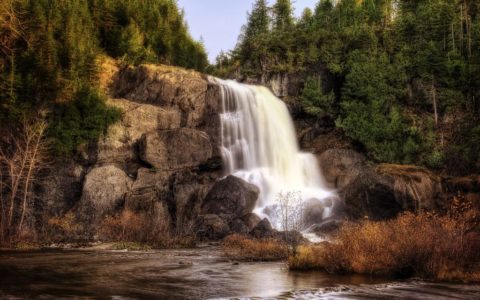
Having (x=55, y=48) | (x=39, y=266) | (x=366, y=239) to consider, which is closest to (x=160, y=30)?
(x=55, y=48)

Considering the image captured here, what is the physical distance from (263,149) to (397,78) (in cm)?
1699

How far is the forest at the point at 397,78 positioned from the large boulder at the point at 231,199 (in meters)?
14.7

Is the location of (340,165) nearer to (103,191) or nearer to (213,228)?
(213,228)

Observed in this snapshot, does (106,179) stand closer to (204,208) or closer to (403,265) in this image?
(204,208)

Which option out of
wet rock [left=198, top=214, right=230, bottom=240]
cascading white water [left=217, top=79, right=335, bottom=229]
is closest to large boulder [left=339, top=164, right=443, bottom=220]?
cascading white water [left=217, top=79, right=335, bottom=229]

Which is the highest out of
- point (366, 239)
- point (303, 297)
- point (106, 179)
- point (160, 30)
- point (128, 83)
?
point (160, 30)

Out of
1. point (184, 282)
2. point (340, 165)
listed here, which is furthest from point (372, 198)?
point (184, 282)

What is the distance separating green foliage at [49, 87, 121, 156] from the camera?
40.9 meters

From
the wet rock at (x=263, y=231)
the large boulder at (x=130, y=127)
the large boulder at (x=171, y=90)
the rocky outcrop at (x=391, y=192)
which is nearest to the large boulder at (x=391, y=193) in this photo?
the rocky outcrop at (x=391, y=192)

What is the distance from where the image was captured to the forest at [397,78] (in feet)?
146

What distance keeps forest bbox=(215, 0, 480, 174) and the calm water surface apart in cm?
2857

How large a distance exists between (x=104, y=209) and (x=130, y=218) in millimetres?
6116

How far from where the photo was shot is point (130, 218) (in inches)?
1283

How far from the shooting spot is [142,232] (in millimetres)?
31453
